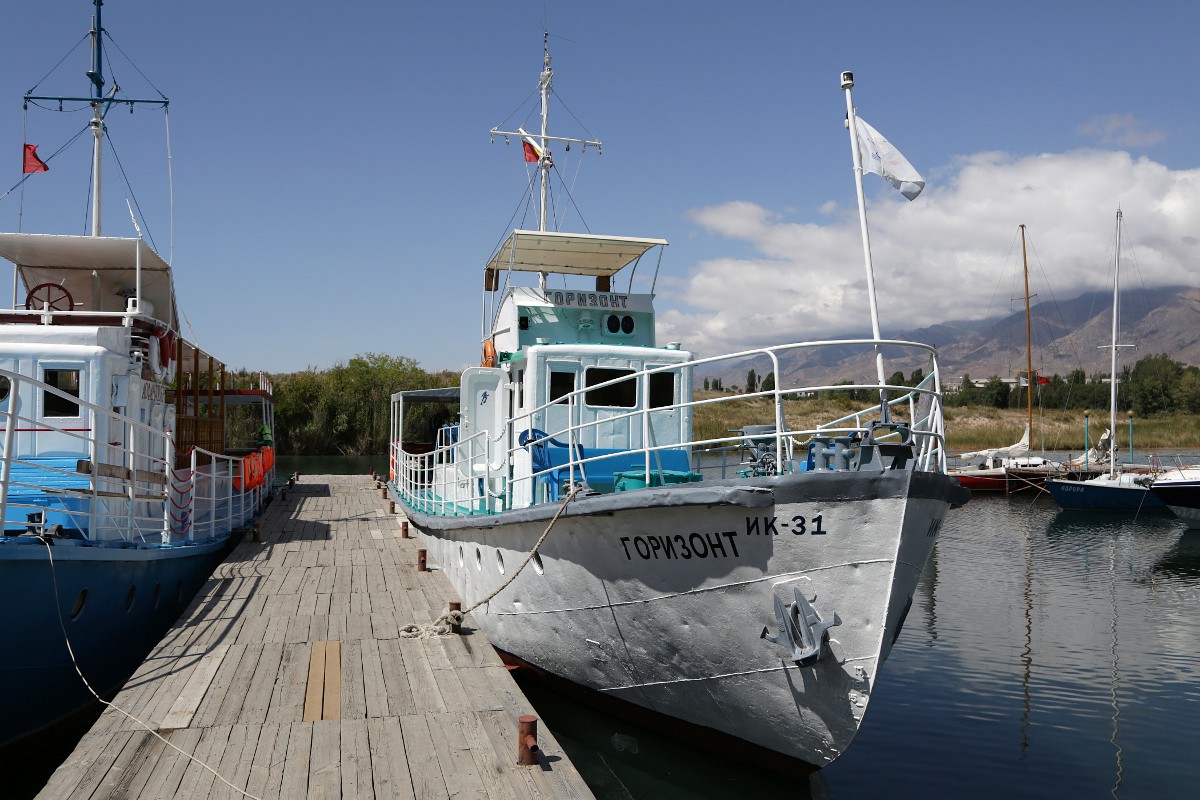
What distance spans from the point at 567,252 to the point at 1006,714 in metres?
8.18

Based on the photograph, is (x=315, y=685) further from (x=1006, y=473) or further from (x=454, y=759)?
(x=1006, y=473)

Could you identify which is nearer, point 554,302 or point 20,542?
point 20,542

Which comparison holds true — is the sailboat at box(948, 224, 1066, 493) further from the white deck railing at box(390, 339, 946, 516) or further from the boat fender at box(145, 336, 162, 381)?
the boat fender at box(145, 336, 162, 381)

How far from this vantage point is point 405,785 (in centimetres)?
534

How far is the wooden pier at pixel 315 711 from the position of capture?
5.35m

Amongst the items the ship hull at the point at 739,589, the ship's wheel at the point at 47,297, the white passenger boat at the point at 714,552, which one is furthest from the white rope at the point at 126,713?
the ship's wheel at the point at 47,297

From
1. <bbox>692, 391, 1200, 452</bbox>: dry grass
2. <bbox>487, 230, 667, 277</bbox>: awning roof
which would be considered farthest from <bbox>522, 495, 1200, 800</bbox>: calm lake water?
<bbox>692, 391, 1200, 452</bbox>: dry grass

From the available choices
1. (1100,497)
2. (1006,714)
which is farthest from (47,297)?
(1100,497)

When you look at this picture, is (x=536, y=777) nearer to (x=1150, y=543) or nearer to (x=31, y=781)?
(x=31, y=781)

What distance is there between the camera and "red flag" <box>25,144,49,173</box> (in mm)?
16406

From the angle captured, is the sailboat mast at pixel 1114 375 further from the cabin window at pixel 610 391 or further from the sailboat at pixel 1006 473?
the cabin window at pixel 610 391

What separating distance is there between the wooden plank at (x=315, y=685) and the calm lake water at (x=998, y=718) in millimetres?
2757

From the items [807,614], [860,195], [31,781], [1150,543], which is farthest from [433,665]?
[1150,543]

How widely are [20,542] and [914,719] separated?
9.11 m
